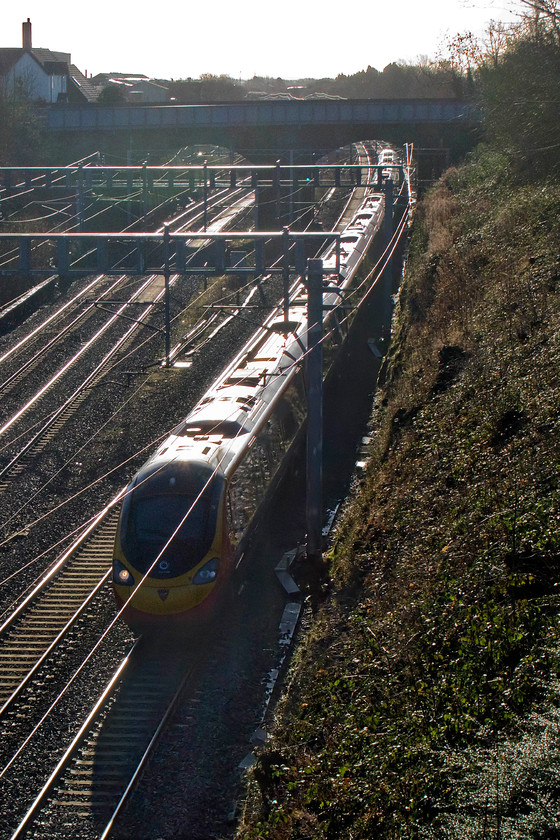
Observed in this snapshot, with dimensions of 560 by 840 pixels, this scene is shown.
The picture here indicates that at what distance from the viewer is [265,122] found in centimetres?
4184

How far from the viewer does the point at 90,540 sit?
535 inches

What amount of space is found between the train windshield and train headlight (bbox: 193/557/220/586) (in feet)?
0.39

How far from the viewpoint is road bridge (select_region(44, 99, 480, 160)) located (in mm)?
41625

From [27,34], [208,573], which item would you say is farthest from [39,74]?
[208,573]

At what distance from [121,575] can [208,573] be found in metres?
1.03

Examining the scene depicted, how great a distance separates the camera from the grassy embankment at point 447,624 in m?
6.07

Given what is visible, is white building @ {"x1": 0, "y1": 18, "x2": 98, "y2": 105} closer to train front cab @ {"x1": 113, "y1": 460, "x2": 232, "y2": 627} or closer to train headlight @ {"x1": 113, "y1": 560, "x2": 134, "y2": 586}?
train front cab @ {"x1": 113, "y1": 460, "x2": 232, "y2": 627}

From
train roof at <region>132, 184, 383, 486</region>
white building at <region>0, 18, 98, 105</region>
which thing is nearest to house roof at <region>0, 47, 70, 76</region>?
white building at <region>0, 18, 98, 105</region>

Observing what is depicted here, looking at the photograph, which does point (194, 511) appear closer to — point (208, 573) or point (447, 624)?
point (208, 573)

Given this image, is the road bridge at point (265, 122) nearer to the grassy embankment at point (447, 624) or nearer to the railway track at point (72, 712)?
the grassy embankment at point (447, 624)

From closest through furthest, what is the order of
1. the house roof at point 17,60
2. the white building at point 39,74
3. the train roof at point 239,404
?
the train roof at point 239,404 < the white building at point 39,74 < the house roof at point 17,60

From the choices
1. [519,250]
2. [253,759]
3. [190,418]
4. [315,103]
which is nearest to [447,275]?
[519,250]

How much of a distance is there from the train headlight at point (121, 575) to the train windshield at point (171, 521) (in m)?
0.16

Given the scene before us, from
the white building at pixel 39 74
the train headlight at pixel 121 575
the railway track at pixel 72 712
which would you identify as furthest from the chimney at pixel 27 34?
the train headlight at pixel 121 575
